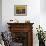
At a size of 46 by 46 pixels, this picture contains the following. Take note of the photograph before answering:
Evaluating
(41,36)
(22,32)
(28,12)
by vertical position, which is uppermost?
(28,12)

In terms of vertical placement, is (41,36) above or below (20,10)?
below

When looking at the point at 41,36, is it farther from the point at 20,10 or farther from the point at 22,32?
the point at 20,10

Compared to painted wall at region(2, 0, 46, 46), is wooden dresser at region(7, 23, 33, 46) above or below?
below

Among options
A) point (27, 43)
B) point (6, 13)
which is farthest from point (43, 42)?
point (6, 13)

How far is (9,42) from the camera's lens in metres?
4.77

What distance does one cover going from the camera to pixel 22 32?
5938 millimetres

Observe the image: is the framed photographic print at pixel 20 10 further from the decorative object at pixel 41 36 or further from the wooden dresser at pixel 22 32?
the decorative object at pixel 41 36

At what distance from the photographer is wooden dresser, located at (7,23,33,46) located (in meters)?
5.85

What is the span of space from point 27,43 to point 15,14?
4.20 ft

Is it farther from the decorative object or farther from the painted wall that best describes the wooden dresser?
the decorative object

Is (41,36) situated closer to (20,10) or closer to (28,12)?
(28,12)

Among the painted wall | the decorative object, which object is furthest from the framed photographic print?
the decorative object

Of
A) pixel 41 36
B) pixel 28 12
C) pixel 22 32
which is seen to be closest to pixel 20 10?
pixel 28 12

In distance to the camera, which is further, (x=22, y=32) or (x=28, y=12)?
(x=28, y=12)
